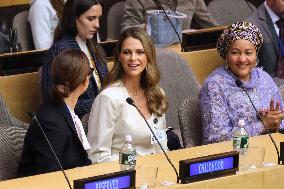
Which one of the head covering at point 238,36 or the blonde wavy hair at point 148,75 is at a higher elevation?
the head covering at point 238,36

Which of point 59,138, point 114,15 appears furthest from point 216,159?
point 114,15

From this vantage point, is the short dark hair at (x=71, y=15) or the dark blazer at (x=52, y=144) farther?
the short dark hair at (x=71, y=15)

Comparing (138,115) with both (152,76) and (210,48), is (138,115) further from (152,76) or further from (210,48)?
(210,48)

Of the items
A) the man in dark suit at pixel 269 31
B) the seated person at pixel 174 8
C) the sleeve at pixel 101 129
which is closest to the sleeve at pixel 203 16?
the seated person at pixel 174 8

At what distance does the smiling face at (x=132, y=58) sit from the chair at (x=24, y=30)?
1741mm

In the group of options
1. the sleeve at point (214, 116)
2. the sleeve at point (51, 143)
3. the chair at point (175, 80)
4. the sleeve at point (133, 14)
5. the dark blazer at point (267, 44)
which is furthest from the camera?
the sleeve at point (133, 14)

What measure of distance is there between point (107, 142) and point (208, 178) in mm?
850

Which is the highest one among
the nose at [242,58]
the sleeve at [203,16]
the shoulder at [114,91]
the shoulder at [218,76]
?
the sleeve at [203,16]

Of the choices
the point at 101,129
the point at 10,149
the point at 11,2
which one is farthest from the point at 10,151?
the point at 11,2

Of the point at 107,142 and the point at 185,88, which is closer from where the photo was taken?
the point at 107,142

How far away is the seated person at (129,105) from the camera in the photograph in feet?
15.8

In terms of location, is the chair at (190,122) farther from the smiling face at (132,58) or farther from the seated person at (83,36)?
the seated person at (83,36)

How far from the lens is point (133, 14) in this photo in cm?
695

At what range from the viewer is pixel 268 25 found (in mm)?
6398
